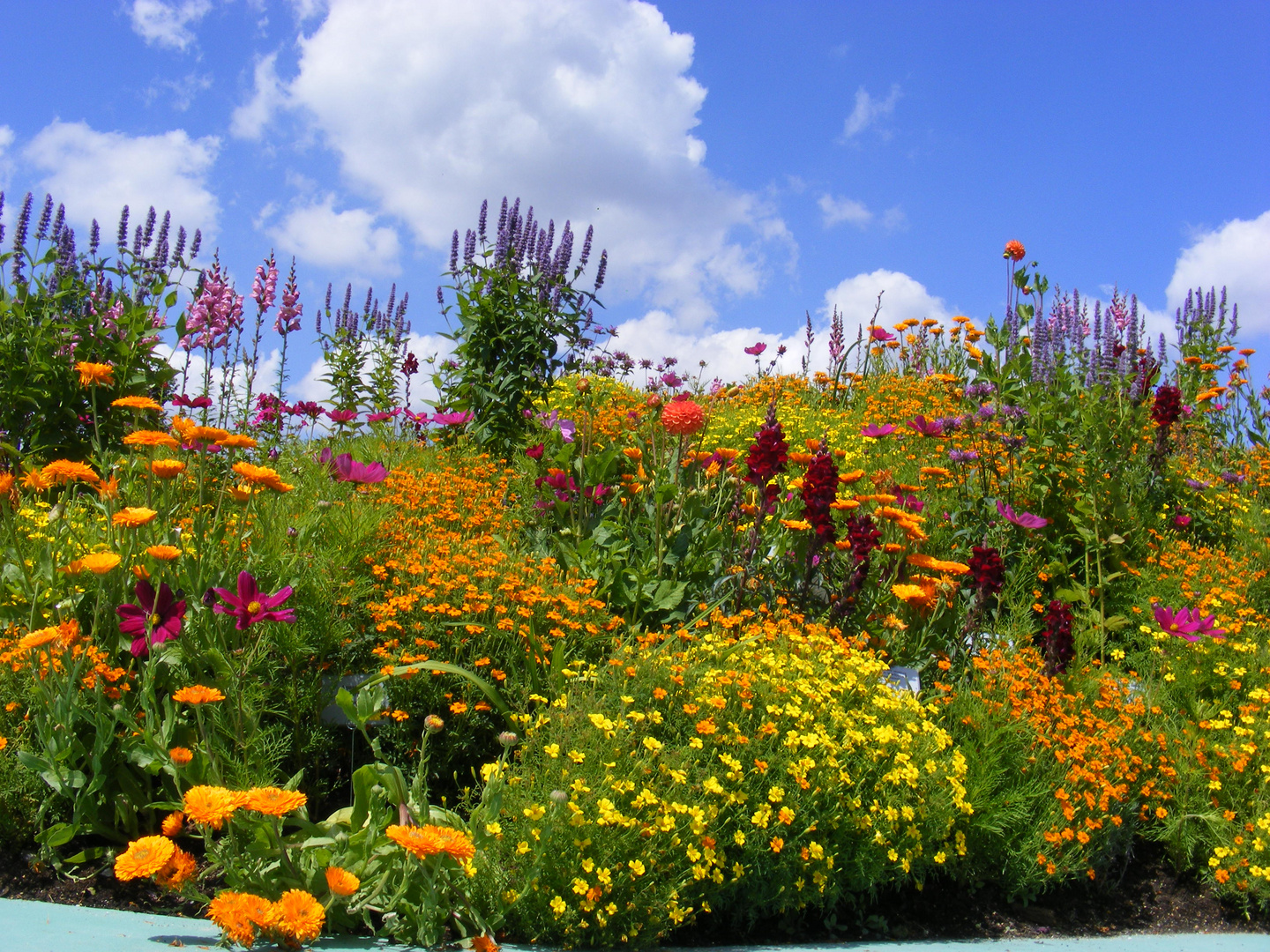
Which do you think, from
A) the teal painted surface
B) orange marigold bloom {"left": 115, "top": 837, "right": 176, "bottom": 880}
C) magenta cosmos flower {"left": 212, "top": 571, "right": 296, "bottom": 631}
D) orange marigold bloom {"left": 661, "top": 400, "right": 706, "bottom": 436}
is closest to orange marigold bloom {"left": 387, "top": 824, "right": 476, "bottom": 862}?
the teal painted surface

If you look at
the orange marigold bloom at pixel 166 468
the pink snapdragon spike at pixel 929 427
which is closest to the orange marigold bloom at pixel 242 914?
the orange marigold bloom at pixel 166 468

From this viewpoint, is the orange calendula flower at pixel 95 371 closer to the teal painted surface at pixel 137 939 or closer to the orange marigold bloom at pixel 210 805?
the teal painted surface at pixel 137 939

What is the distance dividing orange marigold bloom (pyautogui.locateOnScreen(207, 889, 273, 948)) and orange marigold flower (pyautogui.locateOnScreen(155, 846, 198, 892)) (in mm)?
288

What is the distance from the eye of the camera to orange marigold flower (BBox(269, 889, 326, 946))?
60.9 inches

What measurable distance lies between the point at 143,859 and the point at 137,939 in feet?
0.51

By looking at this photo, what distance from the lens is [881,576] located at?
3.59 metres

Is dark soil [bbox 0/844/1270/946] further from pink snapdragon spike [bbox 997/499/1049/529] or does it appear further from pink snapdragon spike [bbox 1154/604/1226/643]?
pink snapdragon spike [bbox 997/499/1049/529]

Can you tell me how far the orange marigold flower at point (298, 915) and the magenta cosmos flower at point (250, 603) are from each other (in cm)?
73

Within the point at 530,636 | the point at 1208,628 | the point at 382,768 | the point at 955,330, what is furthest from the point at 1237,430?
the point at 382,768

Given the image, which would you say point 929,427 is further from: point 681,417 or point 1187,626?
point 681,417

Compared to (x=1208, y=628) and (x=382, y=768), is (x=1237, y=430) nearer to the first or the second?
(x=1208, y=628)

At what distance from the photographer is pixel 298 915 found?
156 cm

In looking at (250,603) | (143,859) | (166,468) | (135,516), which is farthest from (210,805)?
(166,468)

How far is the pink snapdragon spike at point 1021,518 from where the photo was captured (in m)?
3.83
